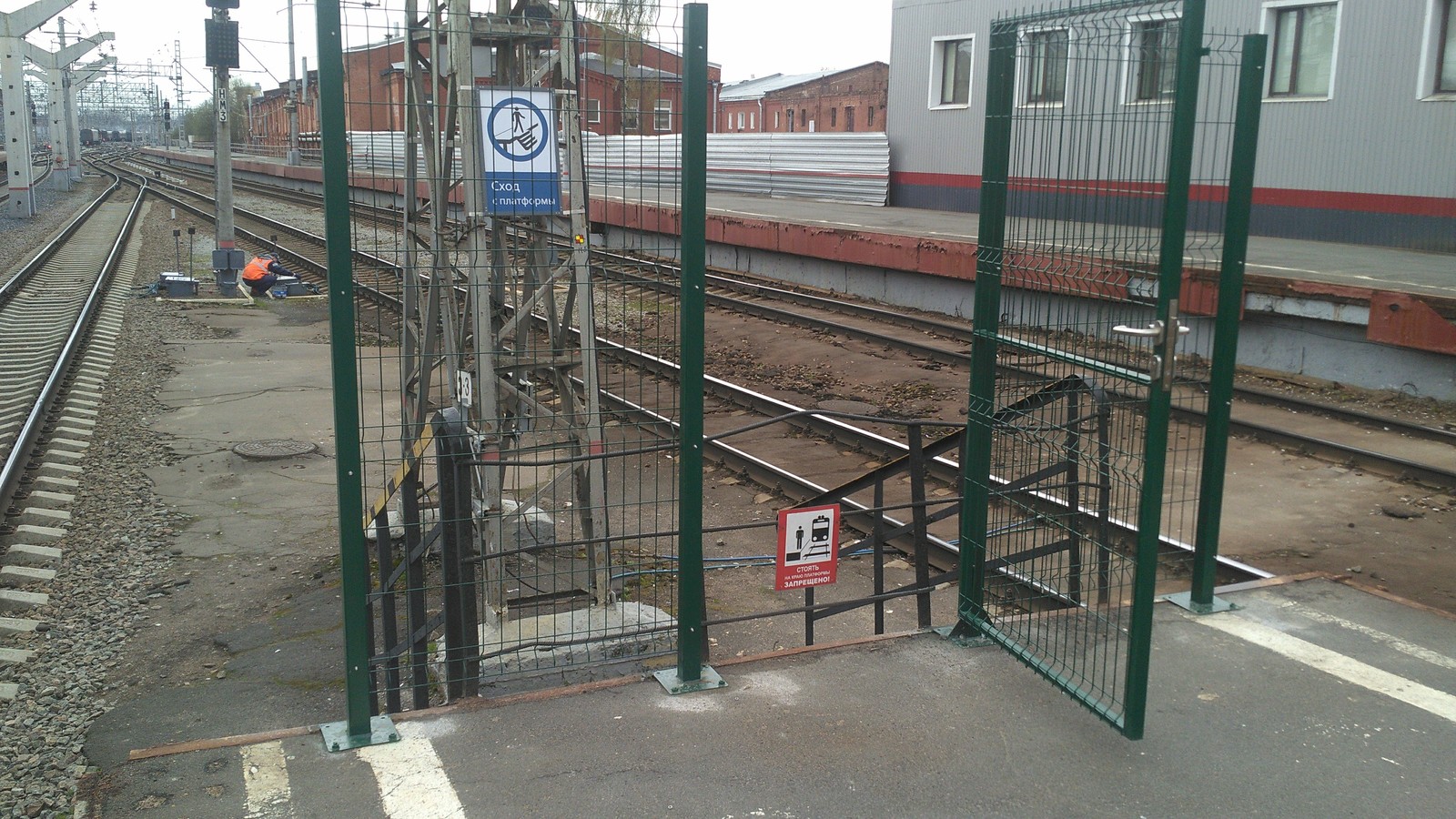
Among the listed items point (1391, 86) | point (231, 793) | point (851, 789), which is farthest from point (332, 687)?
point (1391, 86)

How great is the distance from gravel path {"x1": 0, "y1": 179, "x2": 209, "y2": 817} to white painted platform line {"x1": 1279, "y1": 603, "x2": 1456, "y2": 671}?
5.12 meters

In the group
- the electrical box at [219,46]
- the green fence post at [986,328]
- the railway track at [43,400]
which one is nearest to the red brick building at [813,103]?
the electrical box at [219,46]

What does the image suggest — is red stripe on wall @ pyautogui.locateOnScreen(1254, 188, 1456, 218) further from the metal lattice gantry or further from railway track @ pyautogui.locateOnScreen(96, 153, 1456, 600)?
the metal lattice gantry

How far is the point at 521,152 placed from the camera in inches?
214

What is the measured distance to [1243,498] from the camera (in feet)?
28.7

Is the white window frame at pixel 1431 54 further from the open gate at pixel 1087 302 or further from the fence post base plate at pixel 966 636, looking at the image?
the fence post base plate at pixel 966 636

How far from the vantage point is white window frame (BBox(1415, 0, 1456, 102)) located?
1672cm

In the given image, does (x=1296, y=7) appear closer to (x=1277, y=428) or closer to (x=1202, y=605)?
(x=1277, y=428)

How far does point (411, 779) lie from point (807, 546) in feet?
6.13

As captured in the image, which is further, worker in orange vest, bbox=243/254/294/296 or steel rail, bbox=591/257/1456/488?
worker in orange vest, bbox=243/254/294/296

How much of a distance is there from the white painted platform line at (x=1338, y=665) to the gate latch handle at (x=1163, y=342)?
1.78 metres

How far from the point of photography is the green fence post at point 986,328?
4.58 meters

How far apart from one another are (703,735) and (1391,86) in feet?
58.0

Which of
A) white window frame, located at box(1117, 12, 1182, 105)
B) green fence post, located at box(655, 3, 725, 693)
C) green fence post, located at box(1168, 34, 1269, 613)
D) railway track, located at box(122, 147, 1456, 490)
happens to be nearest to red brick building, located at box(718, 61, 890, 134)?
railway track, located at box(122, 147, 1456, 490)
